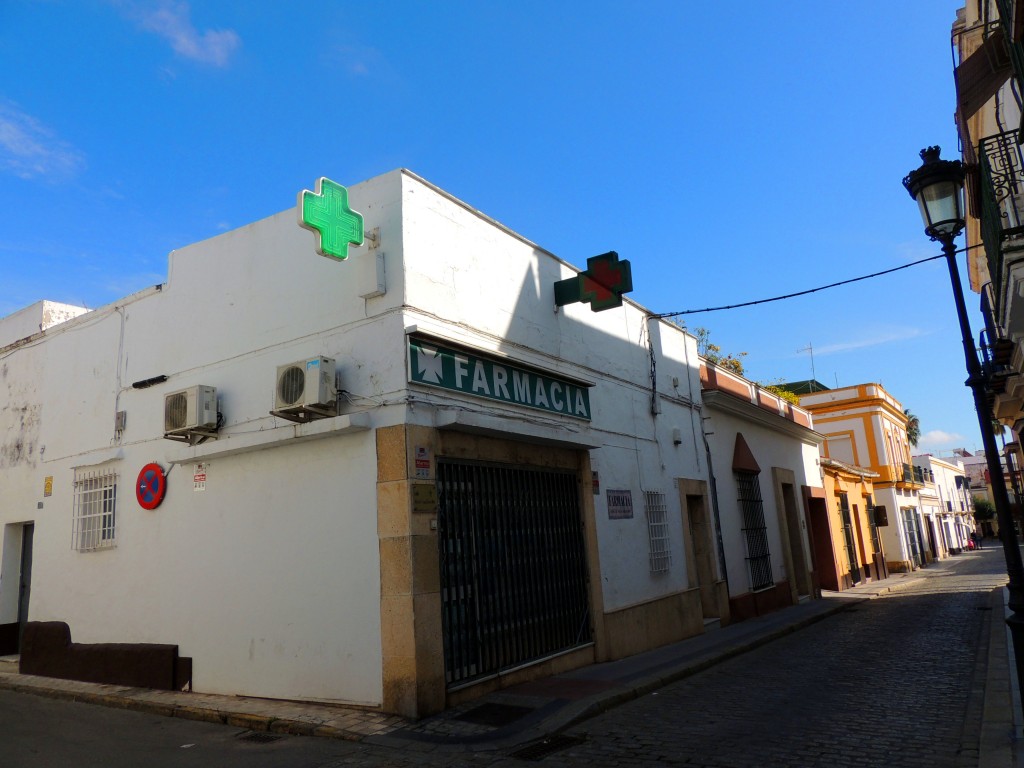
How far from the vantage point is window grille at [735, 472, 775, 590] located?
14.8 meters

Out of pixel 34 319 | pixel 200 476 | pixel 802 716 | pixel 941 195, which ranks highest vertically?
pixel 34 319

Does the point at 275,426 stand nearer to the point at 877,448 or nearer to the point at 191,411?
the point at 191,411

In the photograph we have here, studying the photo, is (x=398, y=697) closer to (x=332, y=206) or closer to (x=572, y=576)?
(x=572, y=576)

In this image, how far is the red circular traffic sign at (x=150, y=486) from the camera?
8.76 metres

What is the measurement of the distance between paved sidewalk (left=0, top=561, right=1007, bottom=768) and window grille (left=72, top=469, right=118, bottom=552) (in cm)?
172

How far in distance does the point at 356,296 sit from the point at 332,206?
946mm

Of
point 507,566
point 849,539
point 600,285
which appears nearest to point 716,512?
point 600,285

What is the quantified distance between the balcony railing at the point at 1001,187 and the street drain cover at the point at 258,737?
8238mm

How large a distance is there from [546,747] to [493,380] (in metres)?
3.97

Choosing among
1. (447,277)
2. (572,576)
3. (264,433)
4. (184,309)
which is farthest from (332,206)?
(572,576)

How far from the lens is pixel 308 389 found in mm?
7195

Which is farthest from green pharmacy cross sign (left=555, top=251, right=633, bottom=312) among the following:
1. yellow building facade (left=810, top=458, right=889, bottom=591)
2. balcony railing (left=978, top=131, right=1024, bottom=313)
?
yellow building facade (left=810, top=458, right=889, bottom=591)

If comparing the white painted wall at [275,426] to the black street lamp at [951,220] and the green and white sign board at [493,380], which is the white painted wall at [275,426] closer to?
the green and white sign board at [493,380]

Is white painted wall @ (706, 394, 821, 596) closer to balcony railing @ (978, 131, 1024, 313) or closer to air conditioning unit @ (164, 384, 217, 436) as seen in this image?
balcony railing @ (978, 131, 1024, 313)
